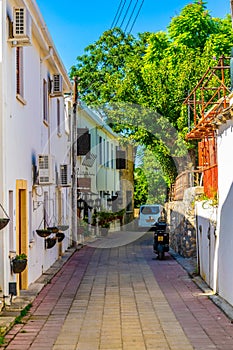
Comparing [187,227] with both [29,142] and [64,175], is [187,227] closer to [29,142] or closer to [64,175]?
[64,175]

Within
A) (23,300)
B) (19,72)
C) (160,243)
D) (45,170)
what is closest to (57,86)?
(45,170)

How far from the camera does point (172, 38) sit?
32656 millimetres

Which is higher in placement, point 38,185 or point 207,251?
point 38,185

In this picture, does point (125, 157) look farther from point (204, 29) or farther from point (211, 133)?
point (211, 133)

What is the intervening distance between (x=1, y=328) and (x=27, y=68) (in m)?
6.12

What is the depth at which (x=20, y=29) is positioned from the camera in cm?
1052


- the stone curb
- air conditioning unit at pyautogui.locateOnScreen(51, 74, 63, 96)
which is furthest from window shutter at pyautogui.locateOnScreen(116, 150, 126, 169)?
air conditioning unit at pyautogui.locateOnScreen(51, 74, 63, 96)

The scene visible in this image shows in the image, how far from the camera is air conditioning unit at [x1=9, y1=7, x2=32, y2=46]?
10.5 metres

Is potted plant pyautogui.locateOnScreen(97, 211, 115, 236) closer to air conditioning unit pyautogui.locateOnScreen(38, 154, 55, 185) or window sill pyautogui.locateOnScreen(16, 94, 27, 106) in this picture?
air conditioning unit pyautogui.locateOnScreen(38, 154, 55, 185)

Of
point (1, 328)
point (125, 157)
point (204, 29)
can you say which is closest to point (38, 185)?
point (1, 328)

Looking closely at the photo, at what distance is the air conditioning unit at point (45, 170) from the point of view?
13656mm

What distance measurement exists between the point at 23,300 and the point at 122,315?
2.09 m

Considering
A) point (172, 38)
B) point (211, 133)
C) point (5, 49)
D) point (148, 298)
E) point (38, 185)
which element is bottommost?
point (148, 298)

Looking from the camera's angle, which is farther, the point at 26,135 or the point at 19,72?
the point at 26,135
